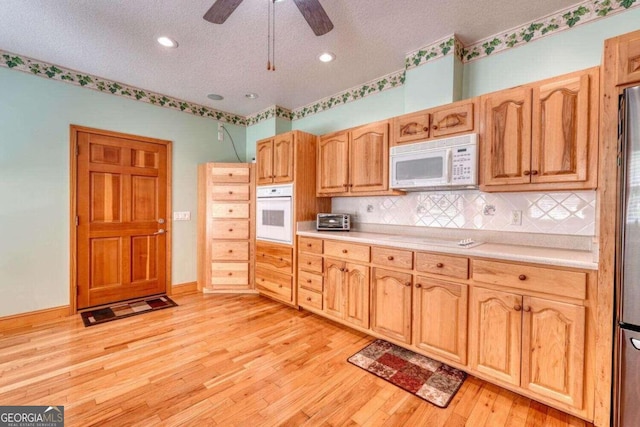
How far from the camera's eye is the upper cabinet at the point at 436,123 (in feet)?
6.95

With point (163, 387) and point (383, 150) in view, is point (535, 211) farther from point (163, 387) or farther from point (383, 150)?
point (163, 387)

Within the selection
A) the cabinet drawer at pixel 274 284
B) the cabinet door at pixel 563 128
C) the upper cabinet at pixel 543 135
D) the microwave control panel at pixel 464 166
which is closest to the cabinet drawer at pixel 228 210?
the cabinet drawer at pixel 274 284

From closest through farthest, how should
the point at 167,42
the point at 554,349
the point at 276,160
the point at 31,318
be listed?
the point at 554,349 < the point at 167,42 < the point at 31,318 < the point at 276,160

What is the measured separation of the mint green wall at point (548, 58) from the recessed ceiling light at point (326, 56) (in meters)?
1.23

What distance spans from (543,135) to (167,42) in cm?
307

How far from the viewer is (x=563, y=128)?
5.72ft

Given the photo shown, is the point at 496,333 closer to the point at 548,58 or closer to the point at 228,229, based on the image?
the point at 548,58

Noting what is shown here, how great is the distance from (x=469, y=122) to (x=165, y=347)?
312 cm

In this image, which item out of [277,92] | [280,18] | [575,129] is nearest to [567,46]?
[575,129]

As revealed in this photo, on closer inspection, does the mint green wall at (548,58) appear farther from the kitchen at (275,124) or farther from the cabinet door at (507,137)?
the cabinet door at (507,137)

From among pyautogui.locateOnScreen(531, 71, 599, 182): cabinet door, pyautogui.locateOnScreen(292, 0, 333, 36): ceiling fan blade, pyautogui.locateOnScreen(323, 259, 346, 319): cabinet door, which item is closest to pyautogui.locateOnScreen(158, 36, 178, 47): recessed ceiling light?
pyautogui.locateOnScreen(292, 0, 333, 36): ceiling fan blade

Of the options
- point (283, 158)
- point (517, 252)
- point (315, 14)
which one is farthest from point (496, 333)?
point (283, 158)

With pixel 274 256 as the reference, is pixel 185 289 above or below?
below

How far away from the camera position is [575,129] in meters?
1.71
